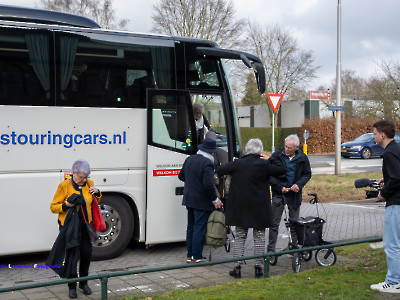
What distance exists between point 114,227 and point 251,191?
2446 millimetres

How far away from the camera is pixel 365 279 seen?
600 centimetres

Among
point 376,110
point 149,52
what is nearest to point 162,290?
point 149,52

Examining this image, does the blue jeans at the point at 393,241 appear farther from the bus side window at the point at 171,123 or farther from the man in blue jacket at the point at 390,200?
the bus side window at the point at 171,123

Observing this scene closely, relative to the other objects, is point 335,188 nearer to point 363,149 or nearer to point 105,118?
point 105,118

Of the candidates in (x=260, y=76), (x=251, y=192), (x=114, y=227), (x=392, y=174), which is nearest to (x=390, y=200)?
(x=392, y=174)

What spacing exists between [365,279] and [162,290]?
2.42 m

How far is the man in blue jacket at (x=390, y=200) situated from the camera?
17.6 feet

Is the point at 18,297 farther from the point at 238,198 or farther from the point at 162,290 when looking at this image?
the point at 238,198

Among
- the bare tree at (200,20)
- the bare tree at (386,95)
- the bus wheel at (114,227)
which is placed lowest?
the bus wheel at (114,227)

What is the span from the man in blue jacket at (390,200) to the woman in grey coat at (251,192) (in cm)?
148

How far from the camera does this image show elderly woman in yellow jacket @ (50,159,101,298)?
5445 mm

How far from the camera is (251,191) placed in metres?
6.55

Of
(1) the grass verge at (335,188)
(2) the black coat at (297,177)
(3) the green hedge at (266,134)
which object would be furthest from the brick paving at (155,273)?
(3) the green hedge at (266,134)

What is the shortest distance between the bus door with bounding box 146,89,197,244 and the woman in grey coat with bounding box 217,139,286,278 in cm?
153
